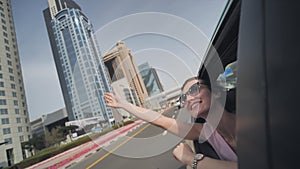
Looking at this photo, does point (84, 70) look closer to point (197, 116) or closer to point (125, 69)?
point (125, 69)

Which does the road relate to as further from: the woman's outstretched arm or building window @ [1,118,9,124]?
building window @ [1,118,9,124]

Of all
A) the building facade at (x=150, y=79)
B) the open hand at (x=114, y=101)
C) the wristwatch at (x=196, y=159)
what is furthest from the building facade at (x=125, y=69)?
the wristwatch at (x=196, y=159)

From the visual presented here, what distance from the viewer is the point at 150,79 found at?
2215 millimetres

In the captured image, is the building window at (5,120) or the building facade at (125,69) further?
the building window at (5,120)

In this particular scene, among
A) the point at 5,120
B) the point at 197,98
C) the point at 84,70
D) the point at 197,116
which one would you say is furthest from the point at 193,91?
the point at 5,120

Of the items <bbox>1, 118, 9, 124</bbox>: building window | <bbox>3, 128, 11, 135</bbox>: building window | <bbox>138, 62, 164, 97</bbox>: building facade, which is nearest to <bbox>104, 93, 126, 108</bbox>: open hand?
<bbox>138, 62, 164, 97</bbox>: building facade

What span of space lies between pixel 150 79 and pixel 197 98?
79 centimetres

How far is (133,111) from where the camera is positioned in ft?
5.53

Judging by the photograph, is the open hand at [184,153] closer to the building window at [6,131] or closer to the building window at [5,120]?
the building window at [6,131]

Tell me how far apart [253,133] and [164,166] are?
491cm

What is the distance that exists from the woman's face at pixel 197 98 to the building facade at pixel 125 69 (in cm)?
57

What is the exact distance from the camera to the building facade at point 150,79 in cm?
201

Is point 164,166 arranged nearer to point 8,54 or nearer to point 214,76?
point 214,76

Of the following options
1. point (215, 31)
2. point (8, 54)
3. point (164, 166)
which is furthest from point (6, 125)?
point (215, 31)
